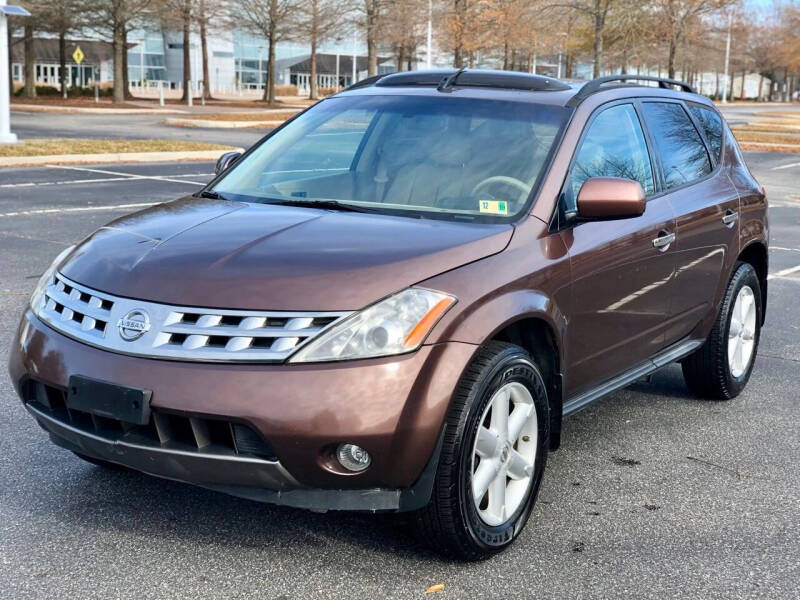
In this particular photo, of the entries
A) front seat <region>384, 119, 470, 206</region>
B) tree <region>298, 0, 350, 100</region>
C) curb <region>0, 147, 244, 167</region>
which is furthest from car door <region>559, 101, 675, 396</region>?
tree <region>298, 0, 350, 100</region>

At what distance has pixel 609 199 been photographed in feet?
13.6

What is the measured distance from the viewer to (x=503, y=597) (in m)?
3.45

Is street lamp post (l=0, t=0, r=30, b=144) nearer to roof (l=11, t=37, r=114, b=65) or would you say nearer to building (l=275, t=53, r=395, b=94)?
roof (l=11, t=37, r=114, b=65)

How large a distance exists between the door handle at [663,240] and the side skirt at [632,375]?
0.55 meters

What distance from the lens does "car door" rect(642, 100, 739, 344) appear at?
5191 millimetres

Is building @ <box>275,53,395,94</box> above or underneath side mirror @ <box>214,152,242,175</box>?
above

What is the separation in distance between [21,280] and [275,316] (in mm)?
6010

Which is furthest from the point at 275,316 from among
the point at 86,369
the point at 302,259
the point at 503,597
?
the point at 503,597

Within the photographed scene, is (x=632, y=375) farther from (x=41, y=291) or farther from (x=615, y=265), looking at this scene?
(x=41, y=291)

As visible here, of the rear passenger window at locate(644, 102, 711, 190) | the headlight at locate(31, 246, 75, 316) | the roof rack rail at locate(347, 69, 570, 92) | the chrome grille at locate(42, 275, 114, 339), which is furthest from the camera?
the rear passenger window at locate(644, 102, 711, 190)

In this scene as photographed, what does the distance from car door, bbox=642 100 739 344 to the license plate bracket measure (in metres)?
2.79

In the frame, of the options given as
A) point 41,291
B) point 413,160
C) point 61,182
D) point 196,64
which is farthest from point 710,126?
point 196,64

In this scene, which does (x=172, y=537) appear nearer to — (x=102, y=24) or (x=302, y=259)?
(x=302, y=259)

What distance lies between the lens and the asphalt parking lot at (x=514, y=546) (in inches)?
138
